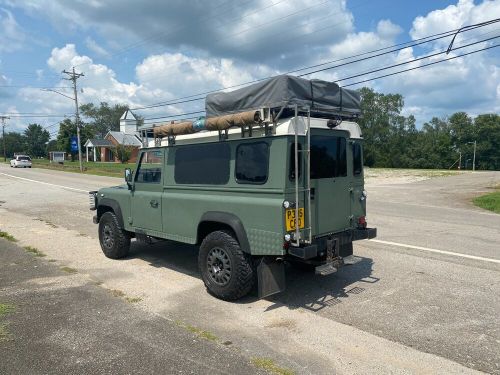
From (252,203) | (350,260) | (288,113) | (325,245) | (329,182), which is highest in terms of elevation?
(288,113)

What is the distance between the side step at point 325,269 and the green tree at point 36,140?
5190 inches

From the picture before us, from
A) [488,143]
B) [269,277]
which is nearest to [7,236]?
[269,277]

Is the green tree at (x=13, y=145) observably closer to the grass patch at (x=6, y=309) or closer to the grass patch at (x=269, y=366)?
the grass patch at (x=6, y=309)

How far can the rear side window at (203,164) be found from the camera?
18.0 feet

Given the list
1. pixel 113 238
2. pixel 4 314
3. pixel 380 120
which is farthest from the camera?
pixel 380 120

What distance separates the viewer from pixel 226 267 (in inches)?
206

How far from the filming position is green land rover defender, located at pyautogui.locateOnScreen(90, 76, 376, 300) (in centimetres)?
484

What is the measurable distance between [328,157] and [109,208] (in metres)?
4.30

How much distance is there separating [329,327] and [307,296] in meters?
0.99

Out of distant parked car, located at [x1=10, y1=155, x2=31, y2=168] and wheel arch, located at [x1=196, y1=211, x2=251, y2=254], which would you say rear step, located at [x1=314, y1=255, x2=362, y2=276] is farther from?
distant parked car, located at [x1=10, y1=155, x2=31, y2=168]

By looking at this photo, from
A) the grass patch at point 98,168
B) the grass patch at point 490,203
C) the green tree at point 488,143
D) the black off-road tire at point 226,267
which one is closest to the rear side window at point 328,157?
the black off-road tire at point 226,267

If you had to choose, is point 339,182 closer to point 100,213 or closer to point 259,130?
point 259,130

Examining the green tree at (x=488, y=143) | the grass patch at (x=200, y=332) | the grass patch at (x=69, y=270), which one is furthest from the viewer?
the green tree at (x=488, y=143)

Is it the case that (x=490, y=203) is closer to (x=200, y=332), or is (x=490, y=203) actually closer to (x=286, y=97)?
(x=286, y=97)
